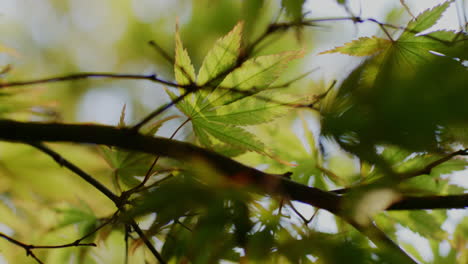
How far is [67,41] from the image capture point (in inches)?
78.6

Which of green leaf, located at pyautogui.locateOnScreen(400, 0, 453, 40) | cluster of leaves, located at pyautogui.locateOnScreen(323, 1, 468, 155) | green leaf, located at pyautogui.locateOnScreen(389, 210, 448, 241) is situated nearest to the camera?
cluster of leaves, located at pyautogui.locateOnScreen(323, 1, 468, 155)

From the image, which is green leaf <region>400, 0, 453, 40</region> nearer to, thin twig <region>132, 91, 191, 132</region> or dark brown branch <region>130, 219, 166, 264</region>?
thin twig <region>132, 91, 191, 132</region>

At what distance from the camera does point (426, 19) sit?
53cm

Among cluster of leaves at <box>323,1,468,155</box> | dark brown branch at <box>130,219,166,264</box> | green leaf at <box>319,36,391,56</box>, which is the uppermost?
green leaf at <box>319,36,391,56</box>

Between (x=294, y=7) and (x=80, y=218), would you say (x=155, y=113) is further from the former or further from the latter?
(x=80, y=218)

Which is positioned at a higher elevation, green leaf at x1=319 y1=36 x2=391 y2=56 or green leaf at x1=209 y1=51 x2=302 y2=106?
green leaf at x1=319 y1=36 x2=391 y2=56

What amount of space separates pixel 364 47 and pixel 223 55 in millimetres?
210

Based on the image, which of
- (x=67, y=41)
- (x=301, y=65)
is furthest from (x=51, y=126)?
(x=67, y=41)

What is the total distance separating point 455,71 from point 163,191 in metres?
0.25

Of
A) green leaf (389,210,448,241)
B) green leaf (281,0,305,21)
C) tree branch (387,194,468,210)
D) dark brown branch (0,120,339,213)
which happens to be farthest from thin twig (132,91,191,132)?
green leaf (389,210,448,241)

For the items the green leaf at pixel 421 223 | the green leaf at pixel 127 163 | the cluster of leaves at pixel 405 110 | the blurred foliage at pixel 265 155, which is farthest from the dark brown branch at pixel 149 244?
the green leaf at pixel 421 223

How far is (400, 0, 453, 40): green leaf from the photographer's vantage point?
0.53 metres

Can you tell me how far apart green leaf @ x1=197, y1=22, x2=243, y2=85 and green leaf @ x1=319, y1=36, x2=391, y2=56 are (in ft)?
0.44

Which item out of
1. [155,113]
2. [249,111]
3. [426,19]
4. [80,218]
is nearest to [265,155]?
[249,111]
